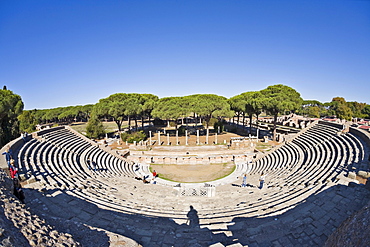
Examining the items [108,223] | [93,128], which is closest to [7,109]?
[93,128]

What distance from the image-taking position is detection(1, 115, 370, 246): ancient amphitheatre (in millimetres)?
6152

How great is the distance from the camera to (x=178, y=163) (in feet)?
71.3

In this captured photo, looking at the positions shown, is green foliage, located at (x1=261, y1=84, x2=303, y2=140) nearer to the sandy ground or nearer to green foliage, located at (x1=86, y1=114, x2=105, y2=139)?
the sandy ground

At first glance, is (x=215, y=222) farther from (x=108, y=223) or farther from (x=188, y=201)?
(x=108, y=223)

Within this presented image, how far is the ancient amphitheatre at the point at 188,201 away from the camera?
6.15m

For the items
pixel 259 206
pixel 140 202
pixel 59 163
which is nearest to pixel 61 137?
pixel 59 163

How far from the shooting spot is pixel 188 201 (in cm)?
1130

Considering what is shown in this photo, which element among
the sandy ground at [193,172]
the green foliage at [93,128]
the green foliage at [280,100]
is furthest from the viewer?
the green foliage at [93,128]

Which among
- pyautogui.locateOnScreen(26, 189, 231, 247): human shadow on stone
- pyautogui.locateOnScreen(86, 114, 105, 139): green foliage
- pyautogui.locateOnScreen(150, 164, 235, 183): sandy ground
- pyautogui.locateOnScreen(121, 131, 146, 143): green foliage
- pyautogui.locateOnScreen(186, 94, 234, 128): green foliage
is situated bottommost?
pyautogui.locateOnScreen(150, 164, 235, 183): sandy ground

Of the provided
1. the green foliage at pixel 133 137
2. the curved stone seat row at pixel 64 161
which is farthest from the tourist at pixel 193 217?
the green foliage at pixel 133 137

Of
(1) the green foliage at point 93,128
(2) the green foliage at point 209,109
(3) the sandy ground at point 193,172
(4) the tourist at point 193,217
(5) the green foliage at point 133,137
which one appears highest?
(2) the green foliage at point 209,109

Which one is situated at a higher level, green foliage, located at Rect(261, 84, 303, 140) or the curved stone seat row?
green foliage, located at Rect(261, 84, 303, 140)

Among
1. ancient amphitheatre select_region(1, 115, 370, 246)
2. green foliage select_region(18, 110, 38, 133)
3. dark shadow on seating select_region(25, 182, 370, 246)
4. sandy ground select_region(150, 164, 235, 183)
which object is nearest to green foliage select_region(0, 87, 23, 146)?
ancient amphitheatre select_region(1, 115, 370, 246)

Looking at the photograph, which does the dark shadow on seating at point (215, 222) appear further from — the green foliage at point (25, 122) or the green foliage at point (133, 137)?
the green foliage at point (25, 122)
